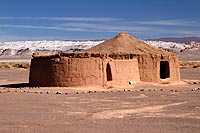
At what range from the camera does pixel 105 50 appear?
28672 millimetres

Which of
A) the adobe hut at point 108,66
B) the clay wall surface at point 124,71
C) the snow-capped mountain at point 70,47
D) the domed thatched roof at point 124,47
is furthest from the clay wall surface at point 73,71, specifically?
the snow-capped mountain at point 70,47

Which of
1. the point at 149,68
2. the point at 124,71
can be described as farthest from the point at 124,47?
the point at 124,71

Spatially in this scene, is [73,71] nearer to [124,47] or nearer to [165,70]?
[124,47]

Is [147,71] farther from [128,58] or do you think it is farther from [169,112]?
[169,112]

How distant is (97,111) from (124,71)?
10573mm

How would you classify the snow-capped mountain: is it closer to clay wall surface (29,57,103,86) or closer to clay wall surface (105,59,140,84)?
clay wall surface (105,59,140,84)

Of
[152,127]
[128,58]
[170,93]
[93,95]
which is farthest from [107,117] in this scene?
[128,58]

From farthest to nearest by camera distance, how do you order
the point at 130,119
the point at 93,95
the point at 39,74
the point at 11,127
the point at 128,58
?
the point at 128,58, the point at 39,74, the point at 93,95, the point at 130,119, the point at 11,127

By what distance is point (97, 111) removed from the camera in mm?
14812

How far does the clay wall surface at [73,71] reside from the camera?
75.2 ft

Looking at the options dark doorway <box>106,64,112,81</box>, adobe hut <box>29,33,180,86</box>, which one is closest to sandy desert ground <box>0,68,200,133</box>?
adobe hut <box>29,33,180,86</box>

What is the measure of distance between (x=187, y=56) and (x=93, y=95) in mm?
86730

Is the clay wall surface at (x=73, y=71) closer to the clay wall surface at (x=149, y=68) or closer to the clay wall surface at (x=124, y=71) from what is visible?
the clay wall surface at (x=124, y=71)

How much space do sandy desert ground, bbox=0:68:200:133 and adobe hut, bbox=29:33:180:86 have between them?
4.15 ft
